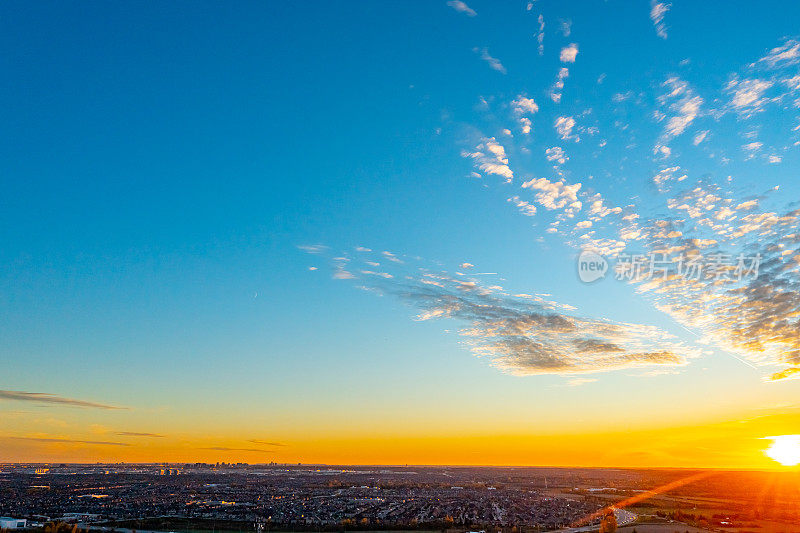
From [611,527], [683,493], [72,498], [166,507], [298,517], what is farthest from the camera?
[683,493]

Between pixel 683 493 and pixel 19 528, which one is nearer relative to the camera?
pixel 19 528

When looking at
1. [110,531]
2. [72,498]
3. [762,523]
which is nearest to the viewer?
[110,531]

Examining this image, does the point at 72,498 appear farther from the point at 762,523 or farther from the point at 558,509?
the point at 762,523

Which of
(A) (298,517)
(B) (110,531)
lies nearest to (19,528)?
(B) (110,531)

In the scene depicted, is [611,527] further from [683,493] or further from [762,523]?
[683,493]

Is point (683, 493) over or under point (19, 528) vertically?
under

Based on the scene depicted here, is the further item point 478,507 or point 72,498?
point 72,498

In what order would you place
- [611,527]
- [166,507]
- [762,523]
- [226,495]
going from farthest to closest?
[226,495], [166,507], [762,523], [611,527]

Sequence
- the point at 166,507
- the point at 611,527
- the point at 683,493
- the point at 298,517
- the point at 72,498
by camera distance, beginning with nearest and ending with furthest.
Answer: the point at 611,527, the point at 298,517, the point at 166,507, the point at 72,498, the point at 683,493

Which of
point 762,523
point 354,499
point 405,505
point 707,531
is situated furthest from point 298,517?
point 762,523
